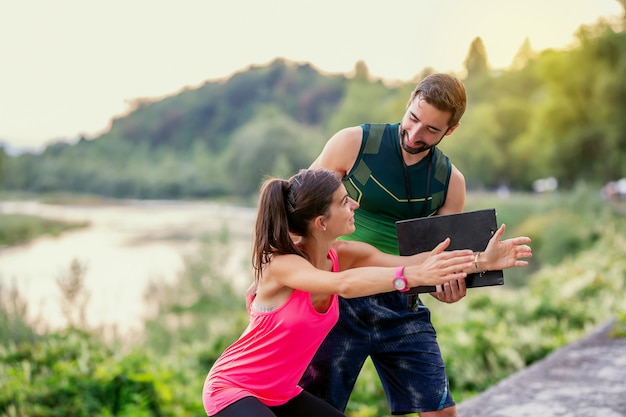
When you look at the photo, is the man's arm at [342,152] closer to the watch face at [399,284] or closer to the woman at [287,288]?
the woman at [287,288]

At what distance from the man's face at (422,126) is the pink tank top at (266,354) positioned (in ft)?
2.61

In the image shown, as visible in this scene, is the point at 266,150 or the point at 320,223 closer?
the point at 320,223

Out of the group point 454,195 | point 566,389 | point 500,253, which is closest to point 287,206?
point 500,253

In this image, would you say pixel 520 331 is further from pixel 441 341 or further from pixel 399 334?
pixel 399 334

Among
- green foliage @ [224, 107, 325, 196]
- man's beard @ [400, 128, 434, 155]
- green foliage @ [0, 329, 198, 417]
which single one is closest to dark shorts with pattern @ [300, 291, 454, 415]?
man's beard @ [400, 128, 434, 155]

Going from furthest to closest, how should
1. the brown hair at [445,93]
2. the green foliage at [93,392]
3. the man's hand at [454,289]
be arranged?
the green foliage at [93,392] < the brown hair at [445,93] < the man's hand at [454,289]

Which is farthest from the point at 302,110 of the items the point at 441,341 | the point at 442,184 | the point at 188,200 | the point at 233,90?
the point at 442,184

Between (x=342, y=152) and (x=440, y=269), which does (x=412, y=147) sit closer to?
(x=342, y=152)

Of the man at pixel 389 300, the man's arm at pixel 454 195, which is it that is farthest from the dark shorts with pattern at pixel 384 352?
the man's arm at pixel 454 195

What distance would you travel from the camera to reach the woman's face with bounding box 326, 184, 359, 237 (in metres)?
2.56

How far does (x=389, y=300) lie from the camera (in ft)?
10.5

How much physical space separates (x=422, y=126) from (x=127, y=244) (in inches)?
1241

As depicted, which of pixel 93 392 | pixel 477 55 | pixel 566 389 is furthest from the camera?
pixel 477 55

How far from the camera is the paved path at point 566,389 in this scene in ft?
14.4
